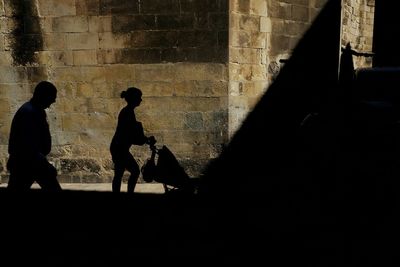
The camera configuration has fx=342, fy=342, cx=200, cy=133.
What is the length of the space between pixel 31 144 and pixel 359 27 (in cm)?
1301

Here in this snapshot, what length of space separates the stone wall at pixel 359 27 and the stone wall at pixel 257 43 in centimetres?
590

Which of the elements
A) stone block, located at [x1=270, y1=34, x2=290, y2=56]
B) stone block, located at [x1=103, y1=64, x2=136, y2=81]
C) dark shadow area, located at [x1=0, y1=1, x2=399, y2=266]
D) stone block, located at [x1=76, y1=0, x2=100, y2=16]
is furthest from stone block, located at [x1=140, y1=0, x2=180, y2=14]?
dark shadow area, located at [x1=0, y1=1, x2=399, y2=266]

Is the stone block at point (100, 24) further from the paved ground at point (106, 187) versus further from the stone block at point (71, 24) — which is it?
the paved ground at point (106, 187)

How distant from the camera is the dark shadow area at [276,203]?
11.7 feet

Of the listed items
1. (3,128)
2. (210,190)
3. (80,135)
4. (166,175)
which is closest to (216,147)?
(210,190)

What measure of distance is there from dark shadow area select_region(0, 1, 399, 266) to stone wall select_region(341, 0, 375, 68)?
4494 millimetres

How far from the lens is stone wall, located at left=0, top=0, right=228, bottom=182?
5.63 m

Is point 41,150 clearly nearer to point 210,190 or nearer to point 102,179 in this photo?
point 102,179

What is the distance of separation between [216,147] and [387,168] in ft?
9.32

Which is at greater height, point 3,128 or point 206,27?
point 206,27

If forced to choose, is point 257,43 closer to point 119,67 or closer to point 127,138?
point 119,67

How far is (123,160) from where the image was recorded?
476cm

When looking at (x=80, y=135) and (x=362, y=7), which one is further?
(x=362, y=7)

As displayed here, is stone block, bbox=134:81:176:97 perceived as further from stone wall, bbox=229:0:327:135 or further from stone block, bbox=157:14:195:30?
stone wall, bbox=229:0:327:135
